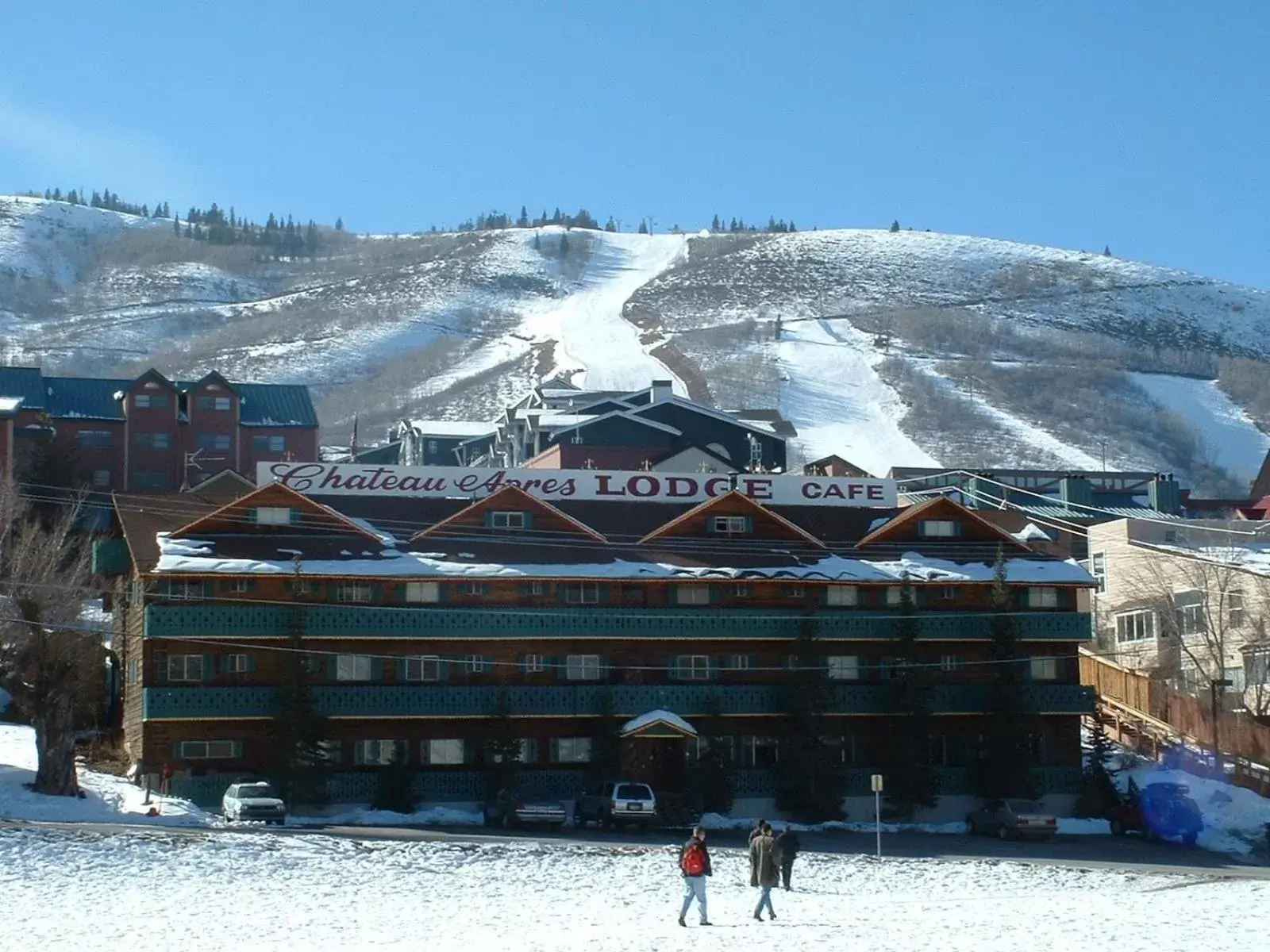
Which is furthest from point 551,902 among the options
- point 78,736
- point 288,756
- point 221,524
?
point 78,736

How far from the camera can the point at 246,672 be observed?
63531mm

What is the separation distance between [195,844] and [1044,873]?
72.9ft

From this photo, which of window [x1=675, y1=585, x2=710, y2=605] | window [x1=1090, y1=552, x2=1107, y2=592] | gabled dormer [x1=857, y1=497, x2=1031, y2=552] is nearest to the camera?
window [x1=675, y1=585, x2=710, y2=605]

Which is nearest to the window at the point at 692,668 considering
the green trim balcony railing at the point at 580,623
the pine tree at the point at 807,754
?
the green trim balcony railing at the point at 580,623

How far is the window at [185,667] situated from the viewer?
6284 centimetres

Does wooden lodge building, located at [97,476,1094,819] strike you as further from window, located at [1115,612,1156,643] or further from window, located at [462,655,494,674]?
window, located at [1115,612,1156,643]

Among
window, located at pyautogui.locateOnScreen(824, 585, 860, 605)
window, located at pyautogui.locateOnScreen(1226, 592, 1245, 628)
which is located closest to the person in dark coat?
window, located at pyautogui.locateOnScreen(824, 585, 860, 605)

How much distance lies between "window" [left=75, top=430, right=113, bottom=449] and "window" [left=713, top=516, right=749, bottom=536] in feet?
198

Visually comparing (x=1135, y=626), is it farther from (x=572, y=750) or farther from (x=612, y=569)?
(x=572, y=750)

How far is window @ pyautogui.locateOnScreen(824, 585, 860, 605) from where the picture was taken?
7000 cm

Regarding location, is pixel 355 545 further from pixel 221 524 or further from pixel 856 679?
pixel 856 679

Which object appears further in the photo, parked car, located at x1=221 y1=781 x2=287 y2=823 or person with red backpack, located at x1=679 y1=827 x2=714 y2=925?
parked car, located at x1=221 y1=781 x2=287 y2=823

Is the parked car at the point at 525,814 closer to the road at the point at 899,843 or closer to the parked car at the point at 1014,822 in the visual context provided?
the road at the point at 899,843

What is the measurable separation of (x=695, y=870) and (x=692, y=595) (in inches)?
1281
